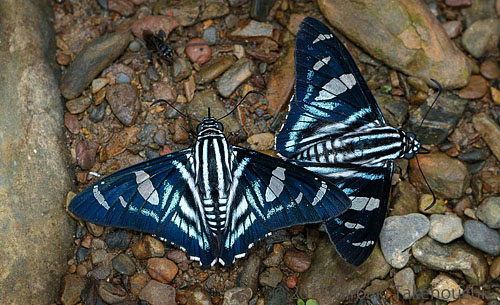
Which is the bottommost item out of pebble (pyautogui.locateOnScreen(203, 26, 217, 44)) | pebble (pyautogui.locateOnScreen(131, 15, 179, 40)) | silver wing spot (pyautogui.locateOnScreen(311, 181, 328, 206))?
silver wing spot (pyautogui.locateOnScreen(311, 181, 328, 206))

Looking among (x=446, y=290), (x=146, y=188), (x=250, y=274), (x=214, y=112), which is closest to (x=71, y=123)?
(x=146, y=188)

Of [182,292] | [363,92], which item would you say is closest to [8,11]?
[182,292]

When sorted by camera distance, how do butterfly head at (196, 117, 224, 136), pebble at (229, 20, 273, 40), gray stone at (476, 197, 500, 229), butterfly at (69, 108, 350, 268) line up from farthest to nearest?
1. pebble at (229, 20, 273, 40)
2. gray stone at (476, 197, 500, 229)
3. butterfly head at (196, 117, 224, 136)
4. butterfly at (69, 108, 350, 268)

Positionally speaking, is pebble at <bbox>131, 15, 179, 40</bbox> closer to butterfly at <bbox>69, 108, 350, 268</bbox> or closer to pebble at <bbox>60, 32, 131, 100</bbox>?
pebble at <bbox>60, 32, 131, 100</bbox>

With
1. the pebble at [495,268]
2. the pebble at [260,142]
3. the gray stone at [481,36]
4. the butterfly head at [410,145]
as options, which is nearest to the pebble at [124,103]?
the pebble at [260,142]

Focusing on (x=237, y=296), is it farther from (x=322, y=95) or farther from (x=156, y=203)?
(x=322, y=95)

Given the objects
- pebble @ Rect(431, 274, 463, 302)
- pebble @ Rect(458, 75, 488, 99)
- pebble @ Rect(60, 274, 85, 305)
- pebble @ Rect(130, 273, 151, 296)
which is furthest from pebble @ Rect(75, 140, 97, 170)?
pebble @ Rect(458, 75, 488, 99)
